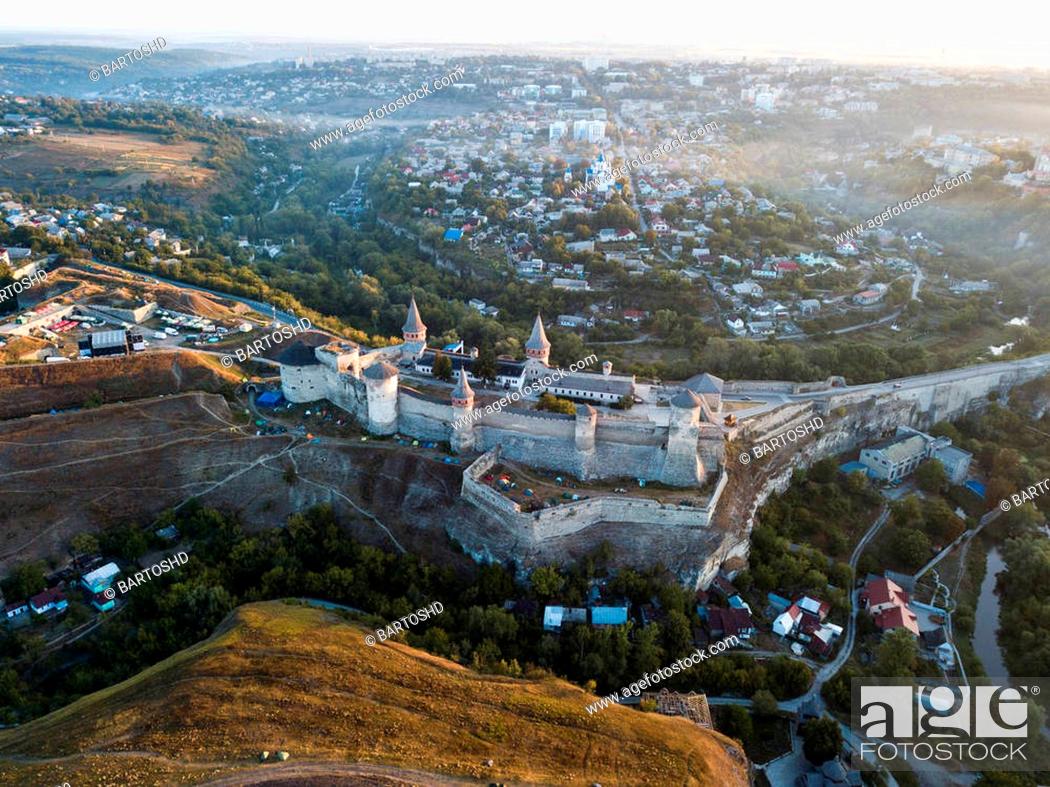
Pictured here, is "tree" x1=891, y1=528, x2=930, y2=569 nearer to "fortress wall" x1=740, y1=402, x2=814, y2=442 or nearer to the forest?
"fortress wall" x1=740, y1=402, x2=814, y2=442

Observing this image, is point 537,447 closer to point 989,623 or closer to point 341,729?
point 341,729

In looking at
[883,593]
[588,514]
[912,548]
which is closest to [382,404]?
[588,514]

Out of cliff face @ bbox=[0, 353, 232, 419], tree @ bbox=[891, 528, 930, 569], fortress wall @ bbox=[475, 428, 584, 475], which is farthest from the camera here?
cliff face @ bbox=[0, 353, 232, 419]

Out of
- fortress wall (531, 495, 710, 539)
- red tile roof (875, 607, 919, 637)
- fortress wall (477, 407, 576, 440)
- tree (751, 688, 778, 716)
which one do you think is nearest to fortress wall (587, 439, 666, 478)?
fortress wall (477, 407, 576, 440)

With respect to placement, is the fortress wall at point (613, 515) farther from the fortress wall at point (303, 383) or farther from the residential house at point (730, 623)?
the fortress wall at point (303, 383)

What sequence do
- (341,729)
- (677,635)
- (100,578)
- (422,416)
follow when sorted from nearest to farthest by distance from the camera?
(341,729), (677,635), (100,578), (422,416)

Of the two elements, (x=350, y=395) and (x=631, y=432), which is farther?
(x=350, y=395)

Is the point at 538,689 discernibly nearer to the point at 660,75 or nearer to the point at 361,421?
the point at 361,421

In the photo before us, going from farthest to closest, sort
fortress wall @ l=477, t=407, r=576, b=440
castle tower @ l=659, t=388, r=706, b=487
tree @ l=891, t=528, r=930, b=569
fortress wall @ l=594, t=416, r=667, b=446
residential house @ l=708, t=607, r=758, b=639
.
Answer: tree @ l=891, t=528, r=930, b=569 < fortress wall @ l=477, t=407, r=576, b=440 < fortress wall @ l=594, t=416, r=667, b=446 < castle tower @ l=659, t=388, r=706, b=487 < residential house @ l=708, t=607, r=758, b=639
